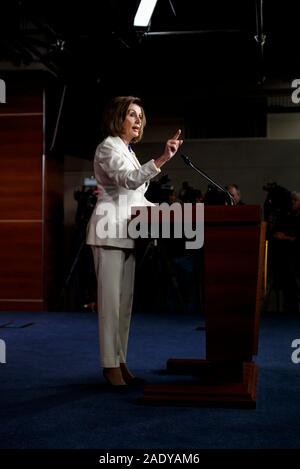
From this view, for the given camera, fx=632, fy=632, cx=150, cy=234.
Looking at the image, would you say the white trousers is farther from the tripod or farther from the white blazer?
the tripod

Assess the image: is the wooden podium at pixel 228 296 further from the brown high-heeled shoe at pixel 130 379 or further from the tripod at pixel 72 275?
the tripod at pixel 72 275

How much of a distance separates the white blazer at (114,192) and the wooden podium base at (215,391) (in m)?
0.69

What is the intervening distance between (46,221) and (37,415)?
15.8ft

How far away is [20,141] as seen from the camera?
7.19 m

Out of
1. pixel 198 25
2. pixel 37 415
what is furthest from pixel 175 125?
pixel 37 415

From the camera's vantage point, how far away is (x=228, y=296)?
2.78m

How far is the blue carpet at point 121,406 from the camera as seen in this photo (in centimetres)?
219

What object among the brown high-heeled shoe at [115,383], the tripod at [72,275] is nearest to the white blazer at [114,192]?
the brown high-heeled shoe at [115,383]

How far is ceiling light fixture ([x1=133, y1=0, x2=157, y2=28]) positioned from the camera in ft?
17.0

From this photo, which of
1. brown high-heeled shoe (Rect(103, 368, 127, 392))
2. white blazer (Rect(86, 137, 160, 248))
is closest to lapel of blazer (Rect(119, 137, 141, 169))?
white blazer (Rect(86, 137, 160, 248))

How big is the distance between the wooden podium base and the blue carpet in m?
0.05

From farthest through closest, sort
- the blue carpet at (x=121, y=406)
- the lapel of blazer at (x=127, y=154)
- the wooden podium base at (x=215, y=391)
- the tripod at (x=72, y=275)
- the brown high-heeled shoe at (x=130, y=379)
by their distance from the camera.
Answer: the tripod at (x=72, y=275) < the brown high-heeled shoe at (x=130, y=379) < the lapel of blazer at (x=127, y=154) < the wooden podium base at (x=215, y=391) < the blue carpet at (x=121, y=406)

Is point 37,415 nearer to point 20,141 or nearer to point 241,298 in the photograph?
point 241,298

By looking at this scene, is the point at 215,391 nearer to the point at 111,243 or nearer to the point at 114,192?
the point at 111,243
